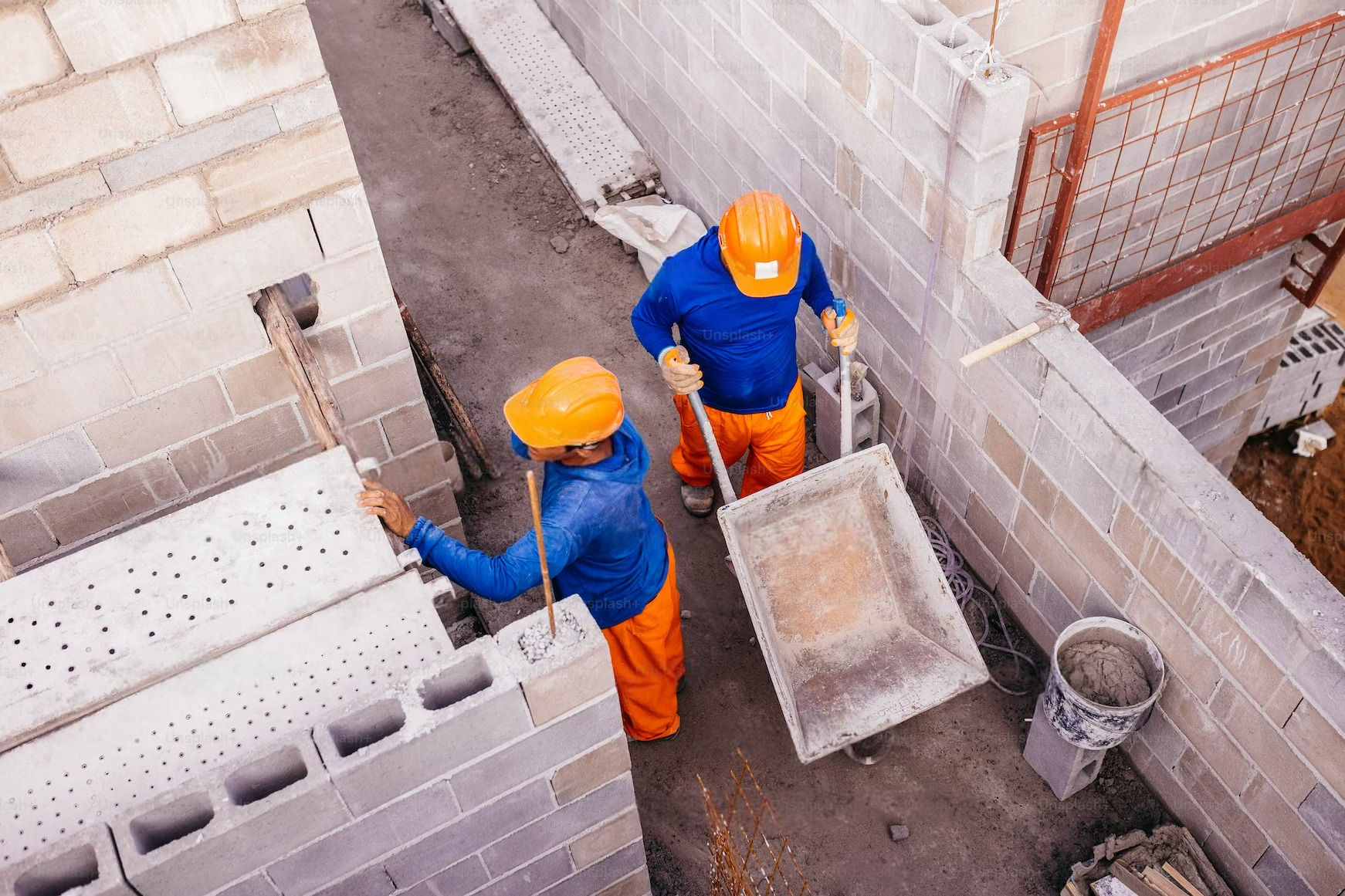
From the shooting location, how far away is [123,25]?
3.59 m

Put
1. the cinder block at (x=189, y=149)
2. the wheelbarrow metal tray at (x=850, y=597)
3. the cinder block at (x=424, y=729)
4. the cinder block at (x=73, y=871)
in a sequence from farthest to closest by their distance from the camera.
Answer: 1. the wheelbarrow metal tray at (x=850, y=597)
2. the cinder block at (x=189, y=149)
3. the cinder block at (x=424, y=729)
4. the cinder block at (x=73, y=871)

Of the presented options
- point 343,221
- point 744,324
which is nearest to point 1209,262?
point 744,324

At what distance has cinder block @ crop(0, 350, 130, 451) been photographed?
420 centimetres

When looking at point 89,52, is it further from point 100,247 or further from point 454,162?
point 454,162

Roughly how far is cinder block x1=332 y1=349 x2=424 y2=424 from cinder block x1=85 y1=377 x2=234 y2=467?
520mm

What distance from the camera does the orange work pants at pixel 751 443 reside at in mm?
5570

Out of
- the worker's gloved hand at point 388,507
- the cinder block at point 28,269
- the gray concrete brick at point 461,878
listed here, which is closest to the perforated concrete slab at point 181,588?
the worker's gloved hand at point 388,507

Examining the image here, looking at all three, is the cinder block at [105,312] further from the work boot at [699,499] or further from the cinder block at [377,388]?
the work boot at [699,499]

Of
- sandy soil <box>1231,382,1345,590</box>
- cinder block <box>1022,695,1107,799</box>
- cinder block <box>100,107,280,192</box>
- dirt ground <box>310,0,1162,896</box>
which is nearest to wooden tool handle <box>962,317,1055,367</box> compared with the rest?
cinder block <box>1022,695,1107,799</box>

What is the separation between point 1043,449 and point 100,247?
373 centimetres

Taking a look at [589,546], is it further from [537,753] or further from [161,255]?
[161,255]

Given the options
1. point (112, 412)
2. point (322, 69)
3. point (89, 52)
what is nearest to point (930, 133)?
point (322, 69)

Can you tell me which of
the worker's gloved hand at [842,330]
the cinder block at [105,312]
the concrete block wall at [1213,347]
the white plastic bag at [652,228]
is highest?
the cinder block at [105,312]

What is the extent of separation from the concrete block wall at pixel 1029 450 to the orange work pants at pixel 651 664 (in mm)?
1603
